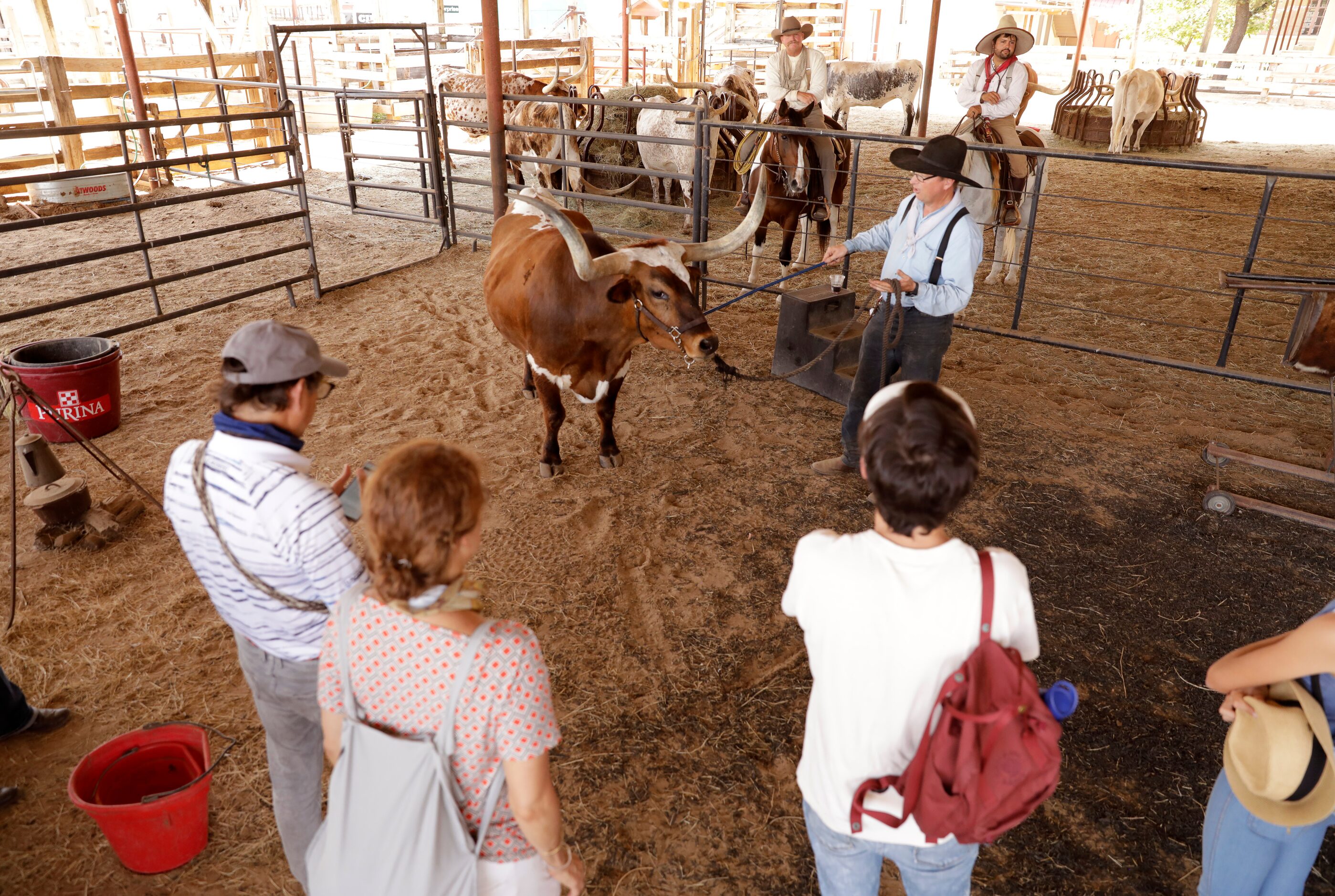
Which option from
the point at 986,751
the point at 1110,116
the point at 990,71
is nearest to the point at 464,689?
the point at 986,751

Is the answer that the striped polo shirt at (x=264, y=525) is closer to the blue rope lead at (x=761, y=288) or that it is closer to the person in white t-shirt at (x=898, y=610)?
the person in white t-shirt at (x=898, y=610)

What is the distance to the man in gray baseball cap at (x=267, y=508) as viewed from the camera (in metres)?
1.55

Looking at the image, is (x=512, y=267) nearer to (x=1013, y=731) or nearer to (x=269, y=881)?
(x=269, y=881)

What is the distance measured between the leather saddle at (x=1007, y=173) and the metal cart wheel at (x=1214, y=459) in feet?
9.79

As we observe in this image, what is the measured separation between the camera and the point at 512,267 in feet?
14.6

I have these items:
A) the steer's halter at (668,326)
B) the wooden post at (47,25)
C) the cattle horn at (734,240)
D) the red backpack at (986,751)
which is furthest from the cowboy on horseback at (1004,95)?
the wooden post at (47,25)

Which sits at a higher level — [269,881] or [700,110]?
[700,110]

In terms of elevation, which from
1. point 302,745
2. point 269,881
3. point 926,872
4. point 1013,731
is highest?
point 1013,731

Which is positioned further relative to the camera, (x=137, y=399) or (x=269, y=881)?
(x=137, y=399)

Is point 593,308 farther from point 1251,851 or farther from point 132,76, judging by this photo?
point 132,76

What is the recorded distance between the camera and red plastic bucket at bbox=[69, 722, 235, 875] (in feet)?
7.02

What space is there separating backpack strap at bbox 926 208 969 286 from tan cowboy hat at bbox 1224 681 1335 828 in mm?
2434

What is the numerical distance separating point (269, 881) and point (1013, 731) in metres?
2.09

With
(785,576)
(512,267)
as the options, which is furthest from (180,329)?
(785,576)
